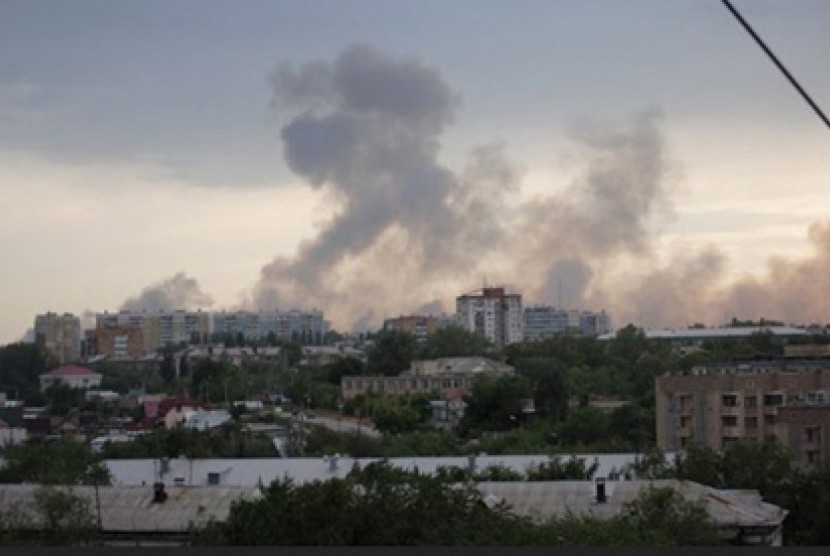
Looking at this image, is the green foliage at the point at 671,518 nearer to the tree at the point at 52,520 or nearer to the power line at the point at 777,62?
the tree at the point at 52,520

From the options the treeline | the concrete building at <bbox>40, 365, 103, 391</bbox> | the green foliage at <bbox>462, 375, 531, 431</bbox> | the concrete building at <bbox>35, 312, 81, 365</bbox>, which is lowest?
the treeline

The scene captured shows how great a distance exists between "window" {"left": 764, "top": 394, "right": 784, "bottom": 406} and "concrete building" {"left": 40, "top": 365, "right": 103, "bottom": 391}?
839 cm

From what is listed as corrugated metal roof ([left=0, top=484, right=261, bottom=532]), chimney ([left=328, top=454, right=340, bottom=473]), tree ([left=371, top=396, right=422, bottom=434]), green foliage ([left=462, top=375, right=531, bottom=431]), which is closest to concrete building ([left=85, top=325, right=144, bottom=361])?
tree ([left=371, top=396, right=422, bottom=434])

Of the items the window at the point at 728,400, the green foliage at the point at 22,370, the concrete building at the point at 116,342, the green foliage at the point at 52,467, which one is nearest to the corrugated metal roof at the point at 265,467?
the green foliage at the point at 52,467

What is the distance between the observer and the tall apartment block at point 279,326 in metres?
24.6

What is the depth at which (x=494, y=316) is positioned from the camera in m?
→ 30.3

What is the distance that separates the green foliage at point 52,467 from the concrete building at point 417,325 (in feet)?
53.7

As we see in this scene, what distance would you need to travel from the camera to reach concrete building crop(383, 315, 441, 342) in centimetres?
2721

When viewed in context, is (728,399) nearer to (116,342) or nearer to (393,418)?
(393,418)

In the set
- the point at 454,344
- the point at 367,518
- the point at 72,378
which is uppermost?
the point at 454,344

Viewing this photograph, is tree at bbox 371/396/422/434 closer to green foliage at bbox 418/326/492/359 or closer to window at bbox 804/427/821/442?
window at bbox 804/427/821/442

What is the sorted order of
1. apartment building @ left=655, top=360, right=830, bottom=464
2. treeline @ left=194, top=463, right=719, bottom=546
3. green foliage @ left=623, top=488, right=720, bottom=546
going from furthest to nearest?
apartment building @ left=655, top=360, right=830, bottom=464 < green foliage @ left=623, top=488, right=720, bottom=546 < treeline @ left=194, top=463, right=719, bottom=546

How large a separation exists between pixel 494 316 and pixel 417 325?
1972 millimetres

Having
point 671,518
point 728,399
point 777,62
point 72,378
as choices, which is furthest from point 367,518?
point 72,378
